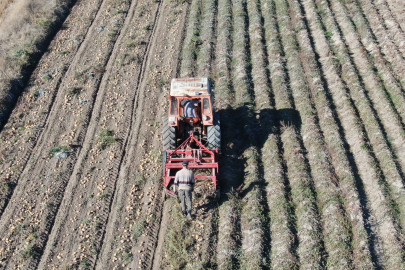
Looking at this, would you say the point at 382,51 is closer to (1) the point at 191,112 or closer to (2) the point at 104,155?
(1) the point at 191,112

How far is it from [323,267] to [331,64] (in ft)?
31.7

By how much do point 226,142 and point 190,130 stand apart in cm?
131

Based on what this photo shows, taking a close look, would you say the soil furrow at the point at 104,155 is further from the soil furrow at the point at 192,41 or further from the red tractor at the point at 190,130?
the soil furrow at the point at 192,41

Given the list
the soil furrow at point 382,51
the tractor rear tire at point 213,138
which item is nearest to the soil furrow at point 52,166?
the tractor rear tire at point 213,138

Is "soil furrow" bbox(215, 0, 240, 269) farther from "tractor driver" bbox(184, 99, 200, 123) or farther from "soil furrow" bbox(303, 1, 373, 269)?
"soil furrow" bbox(303, 1, 373, 269)

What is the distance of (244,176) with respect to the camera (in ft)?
39.0

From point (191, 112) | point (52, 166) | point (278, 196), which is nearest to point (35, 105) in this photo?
point (52, 166)

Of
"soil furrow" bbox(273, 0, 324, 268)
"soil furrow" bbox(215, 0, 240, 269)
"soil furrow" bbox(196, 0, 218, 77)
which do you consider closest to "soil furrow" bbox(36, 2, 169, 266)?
"soil furrow" bbox(196, 0, 218, 77)

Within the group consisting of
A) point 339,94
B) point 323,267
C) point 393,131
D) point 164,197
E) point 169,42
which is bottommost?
point 323,267

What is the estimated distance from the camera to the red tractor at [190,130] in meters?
11.3

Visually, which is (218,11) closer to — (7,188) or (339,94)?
(339,94)

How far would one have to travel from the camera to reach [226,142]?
13.1 m

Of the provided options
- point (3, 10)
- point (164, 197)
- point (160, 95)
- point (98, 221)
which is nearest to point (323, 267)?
point (164, 197)

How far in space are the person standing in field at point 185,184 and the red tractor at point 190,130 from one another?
0.62 metres
